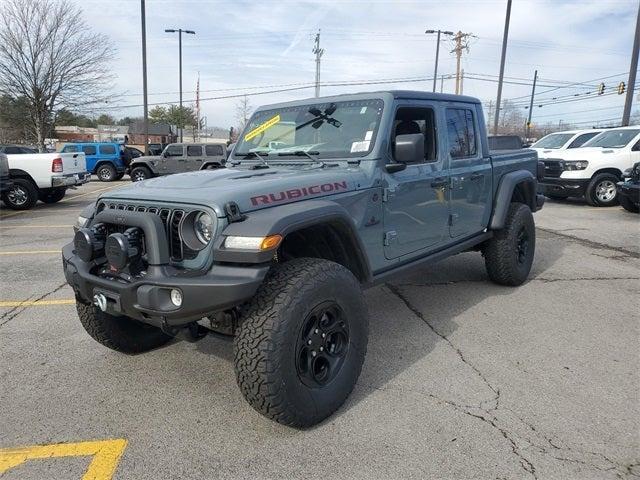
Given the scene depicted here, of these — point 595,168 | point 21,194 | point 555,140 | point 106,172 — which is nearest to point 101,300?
point 21,194

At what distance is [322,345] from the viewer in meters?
2.85

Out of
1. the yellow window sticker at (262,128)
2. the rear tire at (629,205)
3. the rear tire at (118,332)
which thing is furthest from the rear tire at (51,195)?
the rear tire at (629,205)

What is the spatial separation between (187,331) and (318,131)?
186cm

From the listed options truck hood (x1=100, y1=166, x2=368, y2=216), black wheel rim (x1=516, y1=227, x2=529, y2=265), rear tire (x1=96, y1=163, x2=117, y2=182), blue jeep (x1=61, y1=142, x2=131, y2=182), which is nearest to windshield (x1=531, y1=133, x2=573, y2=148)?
black wheel rim (x1=516, y1=227, x2=529, y2=265)

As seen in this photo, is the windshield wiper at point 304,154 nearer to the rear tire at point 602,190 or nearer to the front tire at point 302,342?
the front tire at point 302,342

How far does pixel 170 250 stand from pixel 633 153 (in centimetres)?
1283

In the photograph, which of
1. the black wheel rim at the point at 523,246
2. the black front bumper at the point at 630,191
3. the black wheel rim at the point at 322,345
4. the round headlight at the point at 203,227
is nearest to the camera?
the round headlight at the point at 203,227

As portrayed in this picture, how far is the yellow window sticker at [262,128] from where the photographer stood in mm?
4206

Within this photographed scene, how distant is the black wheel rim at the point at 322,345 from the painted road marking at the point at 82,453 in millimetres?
1036

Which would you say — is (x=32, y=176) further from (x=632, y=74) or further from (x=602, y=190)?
(x=632, y=74)

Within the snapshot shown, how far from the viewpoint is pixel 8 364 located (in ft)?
11.8

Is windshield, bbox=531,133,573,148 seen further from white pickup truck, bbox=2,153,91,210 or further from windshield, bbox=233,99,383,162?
white pickup truck, bbox=2,153,91,210

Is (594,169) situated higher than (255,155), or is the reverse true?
(255,155)

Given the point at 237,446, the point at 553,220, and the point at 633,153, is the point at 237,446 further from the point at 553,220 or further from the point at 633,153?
the point at 633,153
